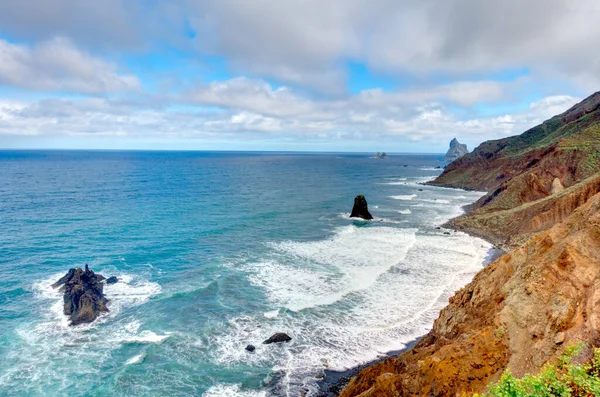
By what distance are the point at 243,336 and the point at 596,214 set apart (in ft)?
86.4

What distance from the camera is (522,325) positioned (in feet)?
56.4

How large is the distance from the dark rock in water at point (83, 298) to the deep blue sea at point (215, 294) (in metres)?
1.04

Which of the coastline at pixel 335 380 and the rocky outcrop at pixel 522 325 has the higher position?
the rocky outcrop at pixel 522 325

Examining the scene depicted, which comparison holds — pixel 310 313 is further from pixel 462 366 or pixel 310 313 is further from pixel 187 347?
pixel 462 366

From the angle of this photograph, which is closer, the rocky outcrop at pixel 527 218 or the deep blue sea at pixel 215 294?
the deep blue sea at pixel 215 294

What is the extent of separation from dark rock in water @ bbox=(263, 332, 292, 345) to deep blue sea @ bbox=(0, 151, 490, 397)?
54 centimetres

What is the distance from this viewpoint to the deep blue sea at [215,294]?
2652 cm

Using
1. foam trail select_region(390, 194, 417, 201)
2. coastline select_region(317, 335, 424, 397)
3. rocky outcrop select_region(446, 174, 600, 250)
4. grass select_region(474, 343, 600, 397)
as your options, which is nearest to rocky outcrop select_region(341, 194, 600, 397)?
coastline select_region(317, 335, 424, 397)

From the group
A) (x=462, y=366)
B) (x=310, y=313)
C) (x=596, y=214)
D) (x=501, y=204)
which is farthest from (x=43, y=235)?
(x=501, y=204)

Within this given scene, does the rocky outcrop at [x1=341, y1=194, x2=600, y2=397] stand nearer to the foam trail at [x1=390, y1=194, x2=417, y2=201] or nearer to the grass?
the grass

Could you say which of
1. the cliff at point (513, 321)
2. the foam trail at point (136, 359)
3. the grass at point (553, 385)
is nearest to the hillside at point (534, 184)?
the cliff at point (513, 321)

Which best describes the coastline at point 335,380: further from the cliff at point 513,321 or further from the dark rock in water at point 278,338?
the dark rock in water at point 278,338

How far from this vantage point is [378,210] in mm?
86375

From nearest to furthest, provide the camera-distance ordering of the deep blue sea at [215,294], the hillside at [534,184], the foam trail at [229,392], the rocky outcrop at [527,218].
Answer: the foam trail at [229,392]
the deep blue sea at [215,294]
the rocky outcrop at [527,218]
the hillside at [534,184]
